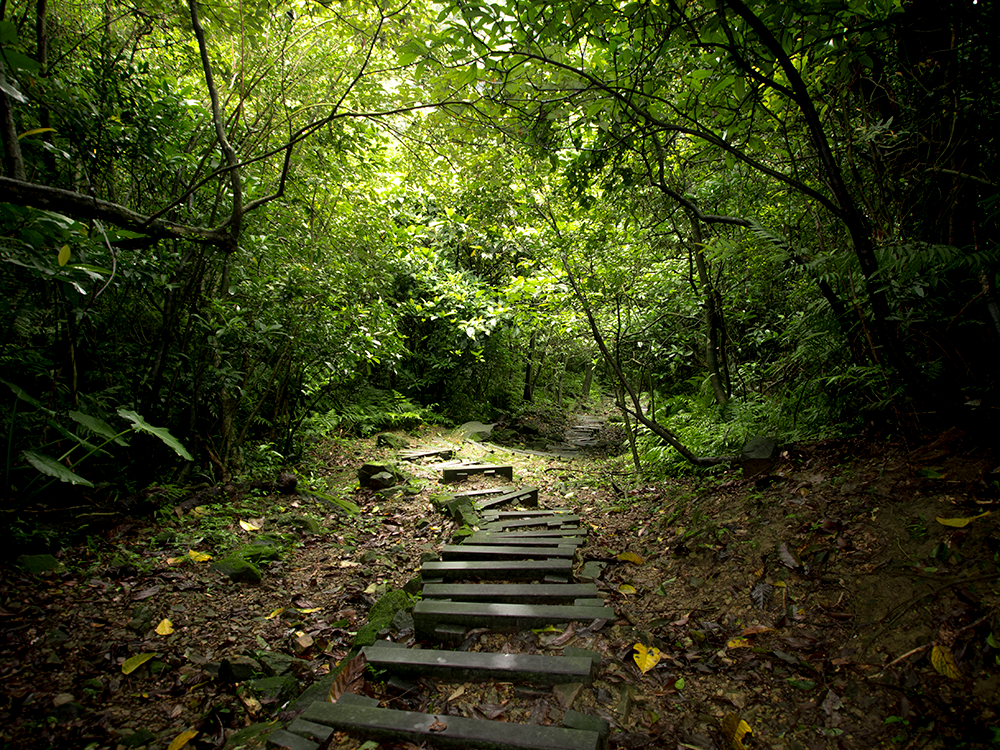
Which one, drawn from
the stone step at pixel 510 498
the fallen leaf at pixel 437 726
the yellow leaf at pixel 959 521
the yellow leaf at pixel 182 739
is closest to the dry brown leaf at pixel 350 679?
the fallen leaf at pixel 437 726

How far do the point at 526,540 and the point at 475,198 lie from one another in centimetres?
420

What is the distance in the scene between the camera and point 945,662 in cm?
203

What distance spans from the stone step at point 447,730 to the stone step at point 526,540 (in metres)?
2.07

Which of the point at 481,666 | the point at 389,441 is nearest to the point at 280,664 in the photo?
the point at 481,666

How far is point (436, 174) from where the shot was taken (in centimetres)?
529

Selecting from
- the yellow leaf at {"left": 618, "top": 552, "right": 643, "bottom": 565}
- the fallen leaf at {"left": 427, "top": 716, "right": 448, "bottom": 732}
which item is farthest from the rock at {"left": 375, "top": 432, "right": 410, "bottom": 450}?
the fallen leaf at {"left": 427, "top": 716, "right": 448, "bottom": 732}

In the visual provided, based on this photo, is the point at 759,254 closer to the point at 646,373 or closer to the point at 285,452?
the point at 646,373

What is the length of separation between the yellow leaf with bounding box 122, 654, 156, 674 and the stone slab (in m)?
1.71

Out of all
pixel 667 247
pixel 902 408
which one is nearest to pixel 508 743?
pixel 902 408

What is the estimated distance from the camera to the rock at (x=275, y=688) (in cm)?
264

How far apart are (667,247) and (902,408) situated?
14.7ft

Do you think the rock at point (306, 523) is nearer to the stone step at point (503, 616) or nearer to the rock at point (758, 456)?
the stone step at point (503, 616)

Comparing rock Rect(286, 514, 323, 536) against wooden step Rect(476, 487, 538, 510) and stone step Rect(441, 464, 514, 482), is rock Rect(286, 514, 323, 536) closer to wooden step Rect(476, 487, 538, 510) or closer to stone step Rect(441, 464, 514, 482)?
wooden step Rect(476, 487, 538, 510)

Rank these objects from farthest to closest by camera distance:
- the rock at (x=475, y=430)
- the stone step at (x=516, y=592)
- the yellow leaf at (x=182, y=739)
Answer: the rock at (x=475, y=430) → the stone step at (x=516, y=592) → the yellow leaf at (x=182, y=739)
